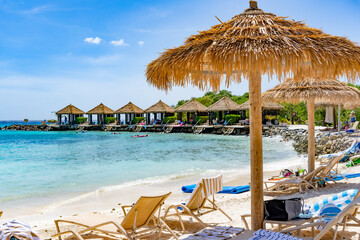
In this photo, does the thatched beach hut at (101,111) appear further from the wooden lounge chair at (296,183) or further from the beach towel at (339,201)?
the beach towel at (339,201)

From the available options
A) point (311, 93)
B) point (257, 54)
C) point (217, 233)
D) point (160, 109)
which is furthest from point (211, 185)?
point (160, 109)

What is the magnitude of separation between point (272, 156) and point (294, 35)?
13.1 m

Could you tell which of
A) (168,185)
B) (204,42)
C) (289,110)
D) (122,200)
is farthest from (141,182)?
(289,110)

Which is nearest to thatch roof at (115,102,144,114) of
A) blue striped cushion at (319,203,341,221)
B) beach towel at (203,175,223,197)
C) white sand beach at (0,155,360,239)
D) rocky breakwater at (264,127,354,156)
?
rocky breakwater at (264,127,354,156)

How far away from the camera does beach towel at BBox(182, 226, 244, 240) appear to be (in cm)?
316

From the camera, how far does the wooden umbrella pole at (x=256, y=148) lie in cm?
328

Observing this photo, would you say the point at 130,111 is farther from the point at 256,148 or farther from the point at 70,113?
the point at 256,148

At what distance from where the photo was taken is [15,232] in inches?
92.5

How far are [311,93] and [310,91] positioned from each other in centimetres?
10

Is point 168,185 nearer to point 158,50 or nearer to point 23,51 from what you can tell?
point 158,50

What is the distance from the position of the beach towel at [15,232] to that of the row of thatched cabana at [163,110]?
29407 millimetres

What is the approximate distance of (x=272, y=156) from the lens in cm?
1538

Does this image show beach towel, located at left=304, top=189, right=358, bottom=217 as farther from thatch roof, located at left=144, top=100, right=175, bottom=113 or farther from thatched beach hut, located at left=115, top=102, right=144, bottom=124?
thatched beach hut, located at left=115, top=102, right=144, bottom=124

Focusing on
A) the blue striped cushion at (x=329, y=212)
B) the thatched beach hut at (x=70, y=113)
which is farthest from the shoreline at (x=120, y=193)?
the thatched beach hut at (x=70, y=113)
